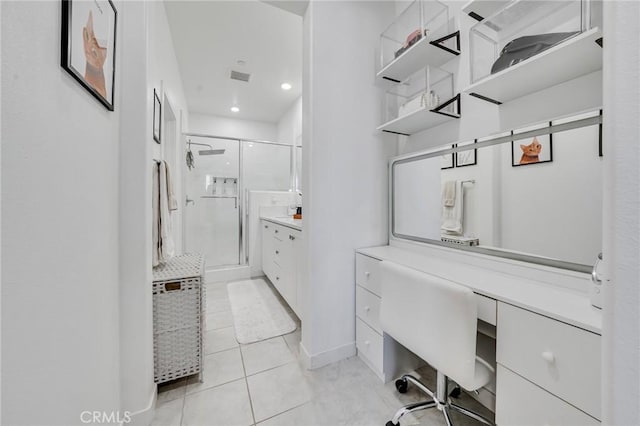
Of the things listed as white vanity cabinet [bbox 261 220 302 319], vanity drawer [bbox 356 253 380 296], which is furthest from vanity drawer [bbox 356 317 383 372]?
white vanity cabinet [bbox 261 220 302 319]

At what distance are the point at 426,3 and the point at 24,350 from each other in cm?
229

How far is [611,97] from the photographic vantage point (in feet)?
0.88

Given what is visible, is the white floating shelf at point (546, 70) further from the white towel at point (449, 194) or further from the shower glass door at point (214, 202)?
the shower glass door at point (214, 202)

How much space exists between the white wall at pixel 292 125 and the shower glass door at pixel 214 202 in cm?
86

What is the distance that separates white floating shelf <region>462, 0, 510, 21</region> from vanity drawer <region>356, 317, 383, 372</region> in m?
1.78

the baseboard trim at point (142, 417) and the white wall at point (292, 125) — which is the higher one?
the white wall at point (292, 125)

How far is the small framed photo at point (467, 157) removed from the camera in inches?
51.8

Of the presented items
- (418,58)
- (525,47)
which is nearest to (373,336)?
(525,47)

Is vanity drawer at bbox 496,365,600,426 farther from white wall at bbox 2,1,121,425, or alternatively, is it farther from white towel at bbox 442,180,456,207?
white wall at bbox 2,1,121,425

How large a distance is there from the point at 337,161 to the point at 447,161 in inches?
26.3

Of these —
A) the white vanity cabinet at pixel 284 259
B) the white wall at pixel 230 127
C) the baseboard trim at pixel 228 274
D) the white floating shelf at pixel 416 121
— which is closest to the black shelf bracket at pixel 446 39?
the white floating shelf at pixel 416 121

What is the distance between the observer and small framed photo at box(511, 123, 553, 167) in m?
1.04

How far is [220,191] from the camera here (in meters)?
3.57

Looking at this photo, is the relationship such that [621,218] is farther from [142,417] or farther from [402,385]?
[142,417]
